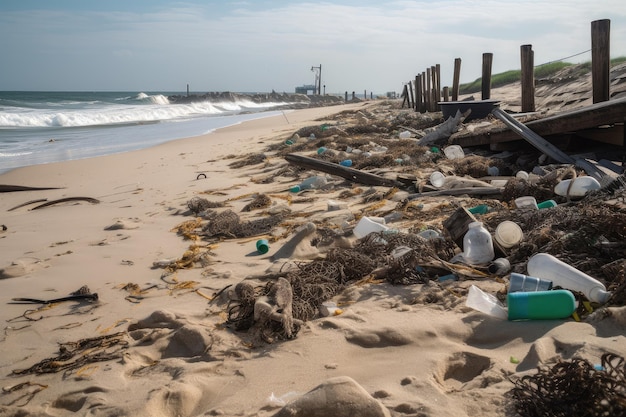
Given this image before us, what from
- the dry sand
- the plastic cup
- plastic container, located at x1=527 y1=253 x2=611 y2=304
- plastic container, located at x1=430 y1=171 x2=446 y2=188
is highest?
plastic container, located at x1=430 y1=171 x2=446 y2=188

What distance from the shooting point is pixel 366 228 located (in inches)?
174

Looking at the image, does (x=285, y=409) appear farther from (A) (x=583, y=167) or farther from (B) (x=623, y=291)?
(A) (x=583, y=167)

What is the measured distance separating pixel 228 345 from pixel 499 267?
1.82 m

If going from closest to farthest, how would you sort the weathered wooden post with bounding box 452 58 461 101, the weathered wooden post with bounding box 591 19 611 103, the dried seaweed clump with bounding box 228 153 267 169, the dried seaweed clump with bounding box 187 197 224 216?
1. the dried seaweed clump with bounding box 187 197 224 216
2. the weathered wooden post with bounding box 591 19 611 103
3. the dried seaweed clump with bounding box 228 153 267 169
4. the weathered wooden post with bounding box 452 58 461 101

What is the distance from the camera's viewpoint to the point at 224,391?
2.30m

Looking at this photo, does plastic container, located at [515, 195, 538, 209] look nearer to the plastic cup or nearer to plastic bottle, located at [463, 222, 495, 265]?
plastic bottle, located at [463, 222, 495, 265]

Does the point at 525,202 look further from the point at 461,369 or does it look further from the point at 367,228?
the point at 461,369

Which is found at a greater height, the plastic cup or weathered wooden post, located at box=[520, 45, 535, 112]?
weathered wooden post, located at box=[520, 45, 535, 112]

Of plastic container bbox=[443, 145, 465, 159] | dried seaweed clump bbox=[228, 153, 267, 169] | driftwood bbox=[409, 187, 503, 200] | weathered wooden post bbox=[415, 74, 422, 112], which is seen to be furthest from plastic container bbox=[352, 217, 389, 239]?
weathered wooden post bbox=[415, 74, 422, 112]

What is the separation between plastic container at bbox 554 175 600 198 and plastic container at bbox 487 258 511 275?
1.70m

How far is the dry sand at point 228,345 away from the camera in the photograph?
2.14 meters

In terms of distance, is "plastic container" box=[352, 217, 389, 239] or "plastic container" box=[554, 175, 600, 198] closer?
"plastic container" box=[352, 217, 389, 239]

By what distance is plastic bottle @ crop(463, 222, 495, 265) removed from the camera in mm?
3512

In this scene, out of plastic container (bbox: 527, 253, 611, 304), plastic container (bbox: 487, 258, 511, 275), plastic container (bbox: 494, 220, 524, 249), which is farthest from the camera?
plastic container (bbox: 494, 220, 524, 249)
